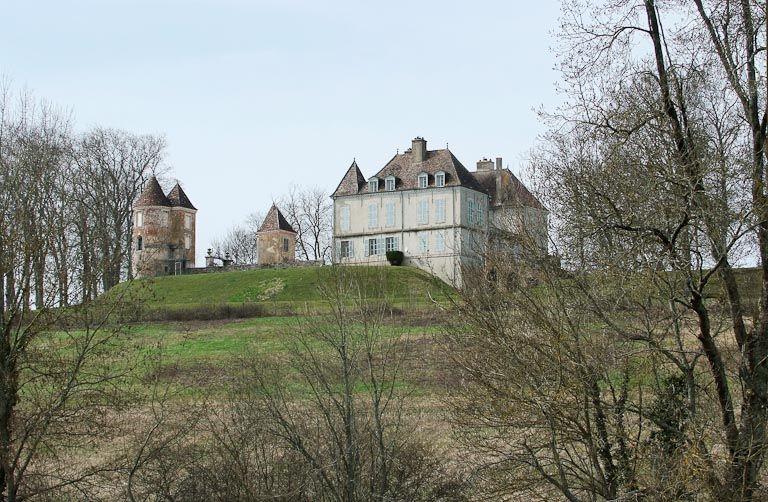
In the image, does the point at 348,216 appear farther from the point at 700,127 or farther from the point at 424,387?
the point at 700,127

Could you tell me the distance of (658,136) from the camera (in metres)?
11.6

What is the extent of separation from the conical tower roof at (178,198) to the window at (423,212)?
58.6 ft

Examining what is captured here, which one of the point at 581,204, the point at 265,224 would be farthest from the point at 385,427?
→ the point at 265,224

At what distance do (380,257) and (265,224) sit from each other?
11667 mm

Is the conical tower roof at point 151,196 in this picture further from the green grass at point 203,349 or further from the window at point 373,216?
the green grass at point 203,349

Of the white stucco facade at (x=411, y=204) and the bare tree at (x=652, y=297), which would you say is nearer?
the bare tree at (x=652, y=297)

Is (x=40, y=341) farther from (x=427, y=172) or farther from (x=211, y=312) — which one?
(x=427, y=172)

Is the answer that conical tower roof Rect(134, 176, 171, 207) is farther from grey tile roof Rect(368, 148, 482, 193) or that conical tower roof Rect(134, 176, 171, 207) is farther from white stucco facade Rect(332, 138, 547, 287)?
grey tile roof Rect(368, 148, 482, 193)

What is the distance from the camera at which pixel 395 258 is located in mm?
49875

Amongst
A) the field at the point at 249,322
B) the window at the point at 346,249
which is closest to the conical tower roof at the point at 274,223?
the window at the point at 346,249

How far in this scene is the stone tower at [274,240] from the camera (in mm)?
59406

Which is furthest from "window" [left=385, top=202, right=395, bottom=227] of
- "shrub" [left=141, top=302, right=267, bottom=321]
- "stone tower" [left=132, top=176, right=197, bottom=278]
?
"shrub" [left=141, top=302, right=267, bottom=321]

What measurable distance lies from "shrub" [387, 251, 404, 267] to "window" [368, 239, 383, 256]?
1.51 m

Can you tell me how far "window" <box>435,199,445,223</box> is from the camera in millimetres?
49938
